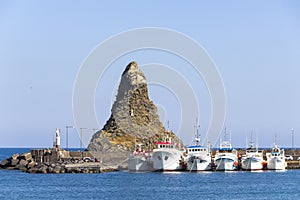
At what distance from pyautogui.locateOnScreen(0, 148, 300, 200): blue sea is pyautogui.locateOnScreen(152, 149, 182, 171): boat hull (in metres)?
2.19

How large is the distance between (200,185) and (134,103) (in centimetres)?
9336

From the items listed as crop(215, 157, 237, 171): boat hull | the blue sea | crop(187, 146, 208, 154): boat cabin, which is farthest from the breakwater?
crop(215, 157, 237, 171): boat hull

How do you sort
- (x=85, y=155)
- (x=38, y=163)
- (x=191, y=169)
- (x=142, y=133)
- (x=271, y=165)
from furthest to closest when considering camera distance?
(x=142, y=133) → (x=85, y=155) → (x=38, y=163) → (x=271, y=165) → (x=191, y=169)

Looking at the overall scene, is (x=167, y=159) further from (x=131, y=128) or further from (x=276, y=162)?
(x=131, y=128)

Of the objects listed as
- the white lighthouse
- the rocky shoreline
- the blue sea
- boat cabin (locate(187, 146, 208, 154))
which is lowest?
the blue sea

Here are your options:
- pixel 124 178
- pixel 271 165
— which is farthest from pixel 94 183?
pixel 271 165

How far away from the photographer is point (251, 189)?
101 metres

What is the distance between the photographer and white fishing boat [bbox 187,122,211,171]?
130 m

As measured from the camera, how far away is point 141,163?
134m

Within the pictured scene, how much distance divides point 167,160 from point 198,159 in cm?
517

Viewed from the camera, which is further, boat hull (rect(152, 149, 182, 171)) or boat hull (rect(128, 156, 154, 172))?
boat hull (rect(128, 156, 154, 172))

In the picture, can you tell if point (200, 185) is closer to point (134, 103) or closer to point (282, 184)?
point (282, 184)

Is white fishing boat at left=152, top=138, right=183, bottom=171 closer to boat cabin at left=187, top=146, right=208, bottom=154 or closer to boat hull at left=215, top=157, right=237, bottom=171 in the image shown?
boat cabin at left=187, top=146, right=208, bottom=154

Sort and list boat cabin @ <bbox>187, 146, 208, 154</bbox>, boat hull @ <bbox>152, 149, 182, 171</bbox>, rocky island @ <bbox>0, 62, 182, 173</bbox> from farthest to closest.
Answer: rocky island @ <bbox>0, 62, 182, 173</bbox> → boat cabin @ <bbox>187, 146, 208, 154</bbox> → boat hull @ <bbox>152, 149, 182, 171</bbox>
